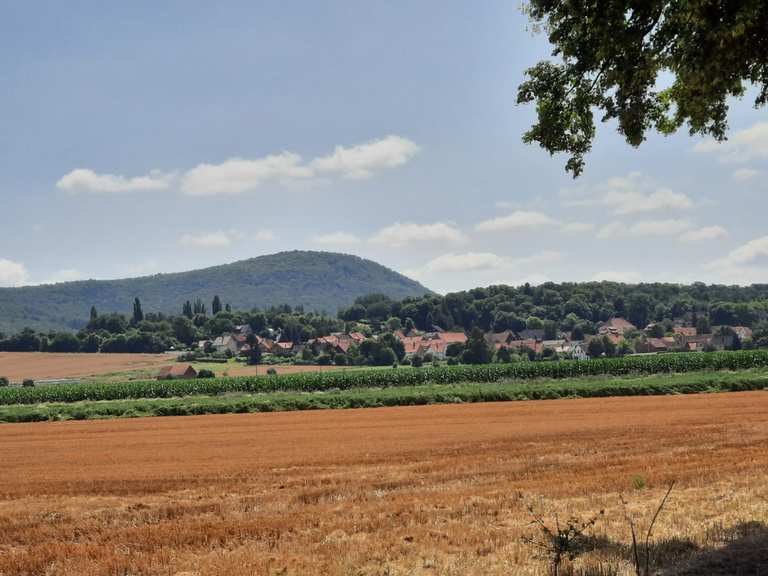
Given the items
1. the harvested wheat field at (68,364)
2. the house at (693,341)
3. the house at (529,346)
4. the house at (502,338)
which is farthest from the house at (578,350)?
the harvested wheat field at (68,364)

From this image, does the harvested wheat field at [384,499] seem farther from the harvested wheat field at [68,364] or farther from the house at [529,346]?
the house at [529,346]

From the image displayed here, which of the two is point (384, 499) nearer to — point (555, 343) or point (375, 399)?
point (375, 399)

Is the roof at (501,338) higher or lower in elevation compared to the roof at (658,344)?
higher

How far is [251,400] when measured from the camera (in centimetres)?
5275

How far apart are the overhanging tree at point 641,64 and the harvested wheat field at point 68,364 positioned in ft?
442

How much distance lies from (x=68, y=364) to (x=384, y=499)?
151 m

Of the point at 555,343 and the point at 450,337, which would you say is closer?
the point at 555,343

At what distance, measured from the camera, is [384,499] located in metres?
14.6

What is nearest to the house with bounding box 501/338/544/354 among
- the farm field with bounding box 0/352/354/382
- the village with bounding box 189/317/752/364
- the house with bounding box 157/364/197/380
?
the village with bounding box 189/317/752/364

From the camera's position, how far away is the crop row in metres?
71.1

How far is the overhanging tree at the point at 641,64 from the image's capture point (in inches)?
392

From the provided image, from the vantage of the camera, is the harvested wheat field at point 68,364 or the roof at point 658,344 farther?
the roof at point 658,344

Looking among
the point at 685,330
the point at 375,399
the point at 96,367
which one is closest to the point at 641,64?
the point at 375,399

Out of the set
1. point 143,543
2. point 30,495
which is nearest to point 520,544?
point 143,543
